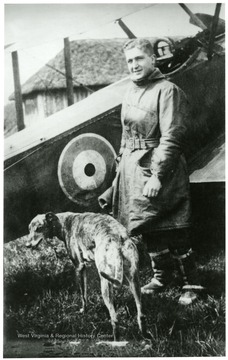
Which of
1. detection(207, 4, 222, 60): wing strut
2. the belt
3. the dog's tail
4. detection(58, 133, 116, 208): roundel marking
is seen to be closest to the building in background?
detection(58, 133, 116, 208): roundel marking

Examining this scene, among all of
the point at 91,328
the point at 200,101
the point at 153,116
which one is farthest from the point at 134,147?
the point at 91,328

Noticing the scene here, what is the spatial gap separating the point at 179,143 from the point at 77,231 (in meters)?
1.03

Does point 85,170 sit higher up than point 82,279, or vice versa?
point 85,170

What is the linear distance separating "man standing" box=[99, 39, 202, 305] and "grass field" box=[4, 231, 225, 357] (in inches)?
4.3

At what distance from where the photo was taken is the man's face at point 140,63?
4426 millimetres

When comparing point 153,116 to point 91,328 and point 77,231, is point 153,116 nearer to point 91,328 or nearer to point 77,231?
point 77,231

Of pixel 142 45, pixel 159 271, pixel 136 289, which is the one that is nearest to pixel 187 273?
pixel 159 271

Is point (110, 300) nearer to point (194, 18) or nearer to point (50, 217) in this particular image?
point (50, 217)

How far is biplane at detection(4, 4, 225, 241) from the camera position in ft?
14.8

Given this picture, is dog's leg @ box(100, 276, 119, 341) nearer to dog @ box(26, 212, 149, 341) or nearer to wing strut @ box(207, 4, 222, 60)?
dog @ box(26, 212, 149, 341)

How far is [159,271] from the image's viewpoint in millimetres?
4418

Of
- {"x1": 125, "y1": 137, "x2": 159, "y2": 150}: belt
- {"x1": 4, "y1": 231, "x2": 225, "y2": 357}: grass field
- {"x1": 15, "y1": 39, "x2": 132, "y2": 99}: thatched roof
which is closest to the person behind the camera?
{"x1": 4, "y1": 231, "x2": 225, "y2": 357}: grass field

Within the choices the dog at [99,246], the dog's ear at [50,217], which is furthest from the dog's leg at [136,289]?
the dog's ear at [50,217]

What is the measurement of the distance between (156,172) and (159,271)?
0.76 metres
